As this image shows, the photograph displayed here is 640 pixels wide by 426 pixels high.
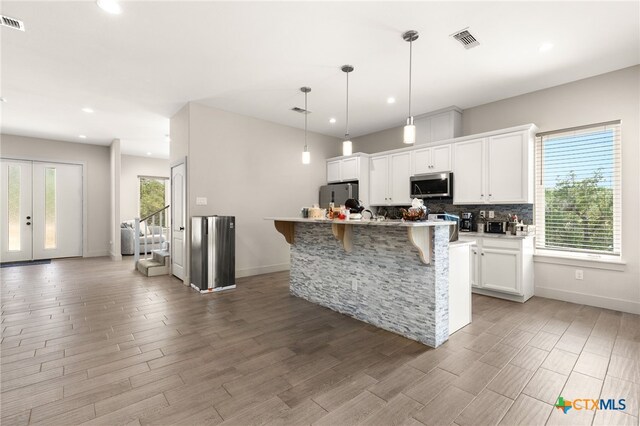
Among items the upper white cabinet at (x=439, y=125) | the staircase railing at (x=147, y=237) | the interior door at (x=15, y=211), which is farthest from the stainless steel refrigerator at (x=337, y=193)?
the interior door at (x=15, y=211)

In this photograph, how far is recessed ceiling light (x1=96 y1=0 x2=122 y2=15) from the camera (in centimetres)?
241

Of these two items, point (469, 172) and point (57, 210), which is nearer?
point (469, 172)

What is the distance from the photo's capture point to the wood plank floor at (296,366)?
→ 1742 mm

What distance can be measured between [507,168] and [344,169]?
3.01 m

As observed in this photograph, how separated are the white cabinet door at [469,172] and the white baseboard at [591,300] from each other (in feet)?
4.83

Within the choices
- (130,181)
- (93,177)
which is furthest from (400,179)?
(130,181)

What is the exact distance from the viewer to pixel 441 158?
4.85 meters

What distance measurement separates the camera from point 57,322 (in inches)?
124

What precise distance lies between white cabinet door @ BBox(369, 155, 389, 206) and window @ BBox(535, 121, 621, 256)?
2388mm

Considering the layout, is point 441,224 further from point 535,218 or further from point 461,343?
point 535,218

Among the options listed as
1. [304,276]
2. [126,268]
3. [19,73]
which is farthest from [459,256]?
[126,268]

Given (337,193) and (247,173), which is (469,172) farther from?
(247,173)

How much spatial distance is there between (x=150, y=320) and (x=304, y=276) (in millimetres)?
1848

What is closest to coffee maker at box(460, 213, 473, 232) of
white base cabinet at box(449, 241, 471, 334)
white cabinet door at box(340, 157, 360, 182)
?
white base cabinet at box(449, 241, 471, 334)
